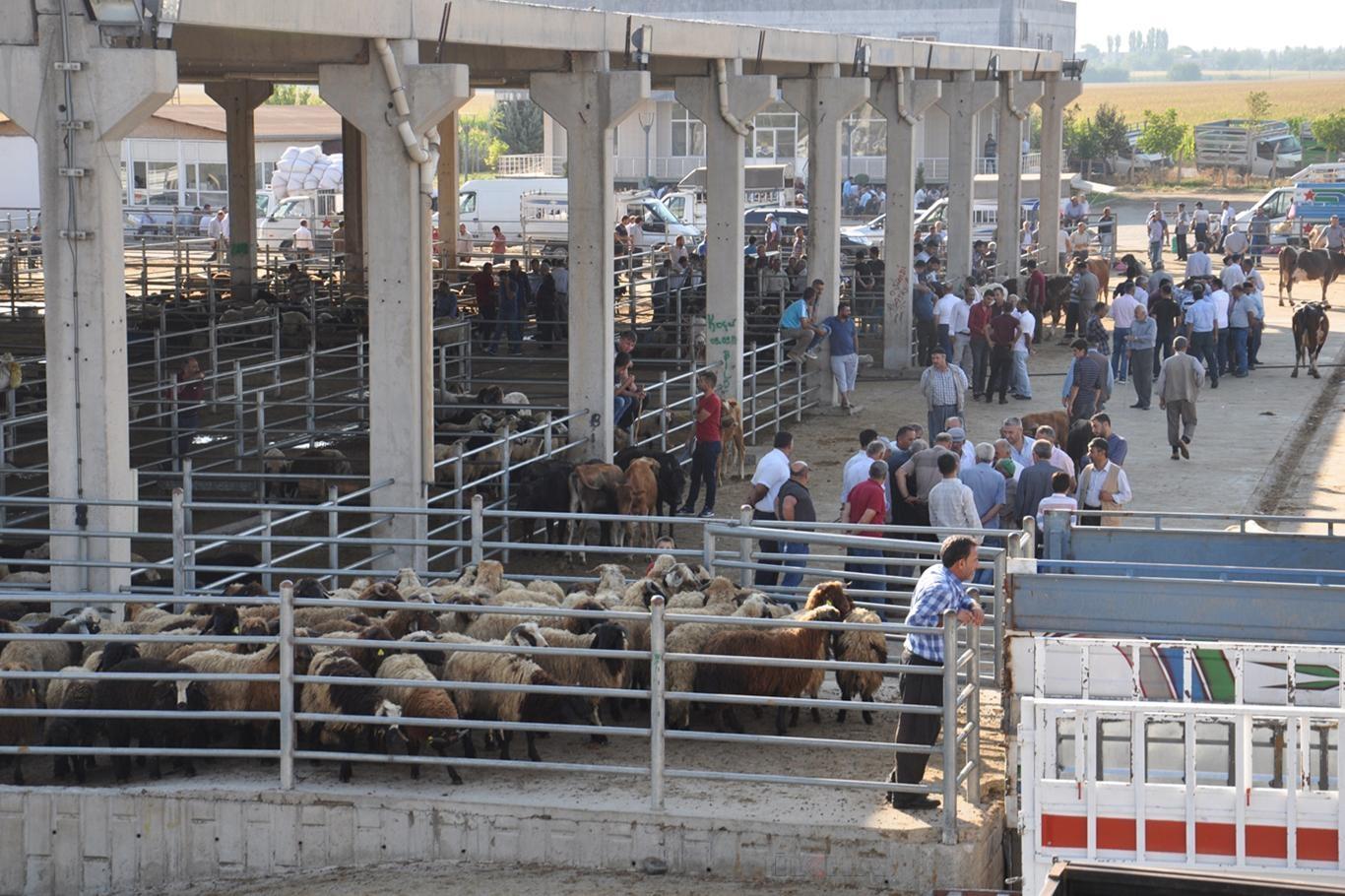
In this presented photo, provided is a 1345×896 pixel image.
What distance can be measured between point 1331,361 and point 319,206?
31597 millimetres

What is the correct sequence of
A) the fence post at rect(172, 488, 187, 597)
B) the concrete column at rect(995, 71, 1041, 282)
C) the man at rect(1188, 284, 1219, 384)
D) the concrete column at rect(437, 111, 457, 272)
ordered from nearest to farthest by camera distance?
the fence post at rect(172, 488, 187, 597)
the man at rect(1188, 284, 1219, 384)
the concrete column at rect(995, 71, 1041, 282)
the concrete column at rect(437, 111, 457, 272)

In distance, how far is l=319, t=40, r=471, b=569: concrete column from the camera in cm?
1445

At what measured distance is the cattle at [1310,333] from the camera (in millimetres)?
27016

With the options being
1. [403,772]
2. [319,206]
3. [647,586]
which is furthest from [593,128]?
[319,206]

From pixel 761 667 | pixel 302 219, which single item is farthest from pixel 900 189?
pixel 302 219

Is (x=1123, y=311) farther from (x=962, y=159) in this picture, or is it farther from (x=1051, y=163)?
(x=1051, y=163)

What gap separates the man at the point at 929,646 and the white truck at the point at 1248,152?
66340 mm

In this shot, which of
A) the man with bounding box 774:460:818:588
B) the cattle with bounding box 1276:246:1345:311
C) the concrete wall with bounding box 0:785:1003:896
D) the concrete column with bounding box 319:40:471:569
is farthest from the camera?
the cattle with bounding box 1276:246:1345:311

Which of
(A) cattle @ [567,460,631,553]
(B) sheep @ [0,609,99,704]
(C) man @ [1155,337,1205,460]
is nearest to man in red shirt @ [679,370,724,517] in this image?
(A) cattle @ [567,460,631,553]

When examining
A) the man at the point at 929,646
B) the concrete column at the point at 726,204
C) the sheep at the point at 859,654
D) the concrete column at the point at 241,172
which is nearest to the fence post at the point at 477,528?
the sheep at the point at 859,654

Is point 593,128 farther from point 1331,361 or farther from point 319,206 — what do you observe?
point 319,206

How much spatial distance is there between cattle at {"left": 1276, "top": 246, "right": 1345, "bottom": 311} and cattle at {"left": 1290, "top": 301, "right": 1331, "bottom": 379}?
6.76 meters

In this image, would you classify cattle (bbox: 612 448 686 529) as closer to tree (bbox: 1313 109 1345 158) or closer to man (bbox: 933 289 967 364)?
man (bbox: 933 289 967 364)

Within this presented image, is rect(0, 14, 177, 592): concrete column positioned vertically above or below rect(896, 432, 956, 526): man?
above
